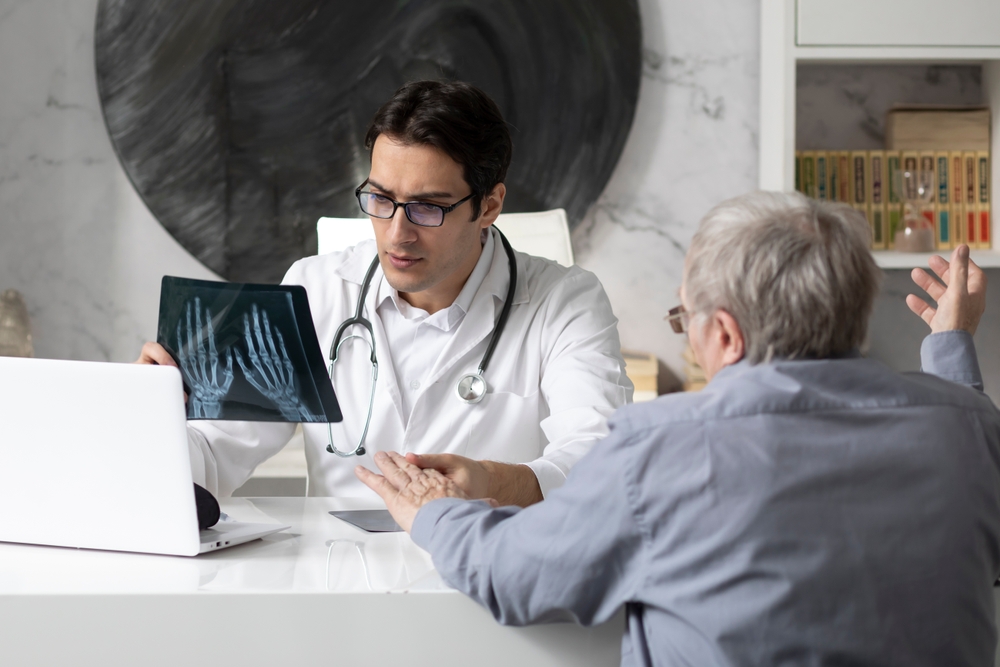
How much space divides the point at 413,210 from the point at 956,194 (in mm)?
1661

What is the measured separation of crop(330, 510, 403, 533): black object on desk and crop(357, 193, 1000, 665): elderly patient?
0.29 metres

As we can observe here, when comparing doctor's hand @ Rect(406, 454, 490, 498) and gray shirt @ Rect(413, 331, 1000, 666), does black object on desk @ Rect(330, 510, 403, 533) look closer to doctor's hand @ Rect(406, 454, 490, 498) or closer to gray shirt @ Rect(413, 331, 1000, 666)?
doctor's hand @ Rect(406, 454, 490, 498)

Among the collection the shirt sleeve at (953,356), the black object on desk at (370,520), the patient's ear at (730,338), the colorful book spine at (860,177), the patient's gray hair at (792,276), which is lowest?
the black object on desk at (370,520)

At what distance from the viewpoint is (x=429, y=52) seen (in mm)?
2482

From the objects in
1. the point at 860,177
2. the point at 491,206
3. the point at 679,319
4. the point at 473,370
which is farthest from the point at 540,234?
the point at 679,319

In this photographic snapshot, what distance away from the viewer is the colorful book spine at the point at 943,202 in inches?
94.7

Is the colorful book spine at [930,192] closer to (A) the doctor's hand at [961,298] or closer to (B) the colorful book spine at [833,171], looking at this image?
(B) the colorful book spine at [833,171]

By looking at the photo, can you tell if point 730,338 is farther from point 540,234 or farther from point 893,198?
point 893,198

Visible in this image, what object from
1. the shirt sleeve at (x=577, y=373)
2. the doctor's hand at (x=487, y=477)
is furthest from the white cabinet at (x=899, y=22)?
the doctor's hand at (x=487, y=477)

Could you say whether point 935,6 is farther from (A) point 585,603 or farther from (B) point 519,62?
(A) point 585,603

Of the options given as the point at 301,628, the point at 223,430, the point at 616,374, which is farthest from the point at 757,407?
the point at 223,430

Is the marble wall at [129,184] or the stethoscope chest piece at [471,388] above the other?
the marble wall at [129,184]

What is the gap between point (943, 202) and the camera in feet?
7.91

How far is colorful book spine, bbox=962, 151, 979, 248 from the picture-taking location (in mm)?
2406
